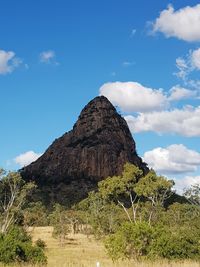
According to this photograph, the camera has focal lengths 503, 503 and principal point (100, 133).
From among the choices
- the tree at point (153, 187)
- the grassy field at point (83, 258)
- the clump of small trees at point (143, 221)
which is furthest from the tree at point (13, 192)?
the tree at point (153, 187)

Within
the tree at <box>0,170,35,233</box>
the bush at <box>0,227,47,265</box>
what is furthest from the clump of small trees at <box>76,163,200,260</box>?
the tree at <box>0,170,35,233</box>

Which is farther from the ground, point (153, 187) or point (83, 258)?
point (153, 187)

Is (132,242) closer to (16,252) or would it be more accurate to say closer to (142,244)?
(142,244)

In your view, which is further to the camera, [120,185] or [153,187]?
[153,187]

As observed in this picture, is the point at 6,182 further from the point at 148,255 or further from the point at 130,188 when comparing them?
the point at 148,255

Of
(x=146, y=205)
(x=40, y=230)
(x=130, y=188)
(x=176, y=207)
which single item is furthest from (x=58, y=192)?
(x=130, y=188)

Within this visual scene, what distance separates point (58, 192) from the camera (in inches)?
7151

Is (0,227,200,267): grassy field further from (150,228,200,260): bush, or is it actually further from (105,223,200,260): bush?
(150,228,200,260): bush

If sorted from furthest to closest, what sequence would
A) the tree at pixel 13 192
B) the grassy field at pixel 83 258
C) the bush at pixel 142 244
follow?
the tree at pixel 13 192
the bush at pixel 142 244
the grassy field at pixel 83 258

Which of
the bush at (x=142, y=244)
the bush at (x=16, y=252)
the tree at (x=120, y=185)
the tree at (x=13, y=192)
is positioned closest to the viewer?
the bush at (x=16, y=252)

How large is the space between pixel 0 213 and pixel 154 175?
18739 mm

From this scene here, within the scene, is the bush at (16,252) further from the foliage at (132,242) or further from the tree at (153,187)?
the tree at (153,187)

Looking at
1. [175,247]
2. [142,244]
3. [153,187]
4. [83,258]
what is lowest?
[83,258]

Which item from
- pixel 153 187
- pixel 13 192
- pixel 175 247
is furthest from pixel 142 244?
pixel 13 192
